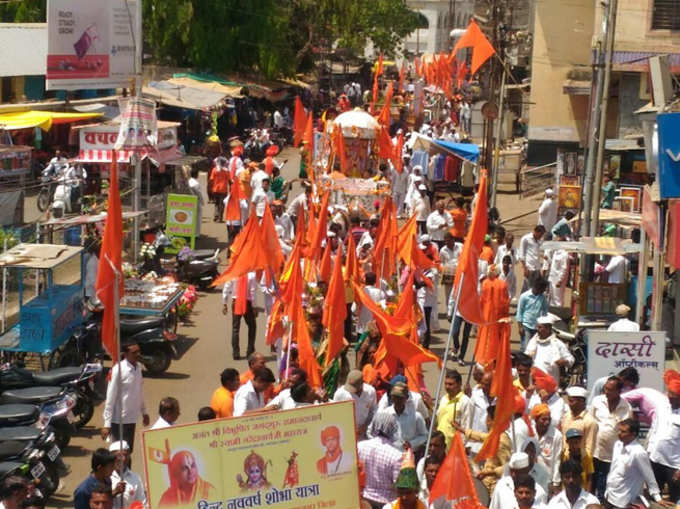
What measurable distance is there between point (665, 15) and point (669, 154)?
18077mm

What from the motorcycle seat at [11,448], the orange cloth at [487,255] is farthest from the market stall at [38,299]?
the orange cloth at [487,255]

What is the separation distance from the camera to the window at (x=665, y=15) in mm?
29828

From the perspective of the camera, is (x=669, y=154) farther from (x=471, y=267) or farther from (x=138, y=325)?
(x=138, y=325)

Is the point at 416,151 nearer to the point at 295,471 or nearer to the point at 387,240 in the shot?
the point at 387,240

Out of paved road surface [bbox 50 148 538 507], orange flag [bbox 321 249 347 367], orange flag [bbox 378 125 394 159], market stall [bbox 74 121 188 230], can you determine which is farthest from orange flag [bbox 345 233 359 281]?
orange flag [bbox 378 125 394 159]

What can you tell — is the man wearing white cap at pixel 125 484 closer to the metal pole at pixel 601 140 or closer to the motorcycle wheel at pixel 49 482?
the motorcycle wheel at pixel 49 482

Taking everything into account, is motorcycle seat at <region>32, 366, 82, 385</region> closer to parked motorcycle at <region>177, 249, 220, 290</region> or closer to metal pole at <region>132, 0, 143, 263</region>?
parked motorcycle at <region>177, 249, 220, 290</region>

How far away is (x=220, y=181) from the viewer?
25453 mm

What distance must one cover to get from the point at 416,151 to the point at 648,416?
18.6 metres

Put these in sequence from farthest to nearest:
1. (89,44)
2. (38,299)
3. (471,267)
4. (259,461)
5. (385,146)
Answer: (385,146)
(89,44)
(38,299)
(471,267)
(259,461)

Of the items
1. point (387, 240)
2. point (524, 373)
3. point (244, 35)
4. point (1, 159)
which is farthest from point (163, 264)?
point (244, 35)

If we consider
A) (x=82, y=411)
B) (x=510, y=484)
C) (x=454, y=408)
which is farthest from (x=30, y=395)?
(x=510, y=484)

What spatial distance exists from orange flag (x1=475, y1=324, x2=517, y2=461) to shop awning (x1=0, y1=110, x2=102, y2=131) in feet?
62.9

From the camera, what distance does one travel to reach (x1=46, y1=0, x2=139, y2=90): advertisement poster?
23703 millimetres
